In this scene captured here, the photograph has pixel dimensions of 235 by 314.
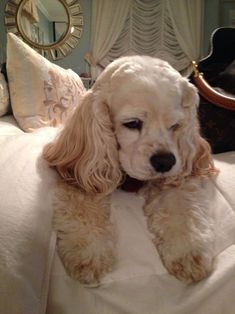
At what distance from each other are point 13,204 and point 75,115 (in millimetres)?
339

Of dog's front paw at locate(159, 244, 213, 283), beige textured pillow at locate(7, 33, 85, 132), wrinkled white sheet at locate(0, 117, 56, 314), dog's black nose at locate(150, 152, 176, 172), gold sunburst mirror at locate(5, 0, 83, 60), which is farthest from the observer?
gold sunburst mirror at locate(5, 0, 83, 60)

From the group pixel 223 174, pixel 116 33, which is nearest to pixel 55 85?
pixel 223 174

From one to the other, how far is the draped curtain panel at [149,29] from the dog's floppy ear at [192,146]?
3447mm

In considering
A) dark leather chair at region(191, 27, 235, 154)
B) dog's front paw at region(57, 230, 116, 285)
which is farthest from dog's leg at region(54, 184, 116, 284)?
dark leather chair at region(191, 27, 235, 154)

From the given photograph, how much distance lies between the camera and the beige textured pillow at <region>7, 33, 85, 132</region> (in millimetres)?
1562

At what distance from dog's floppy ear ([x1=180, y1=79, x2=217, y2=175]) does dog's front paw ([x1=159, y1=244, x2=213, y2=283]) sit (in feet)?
0.91

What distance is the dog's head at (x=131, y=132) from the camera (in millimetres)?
782

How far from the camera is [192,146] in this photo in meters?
0.88

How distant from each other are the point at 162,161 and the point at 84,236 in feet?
0.84

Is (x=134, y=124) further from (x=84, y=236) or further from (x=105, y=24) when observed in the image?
(x=105, y=24)

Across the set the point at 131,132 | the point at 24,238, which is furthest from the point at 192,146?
the point at 24,238

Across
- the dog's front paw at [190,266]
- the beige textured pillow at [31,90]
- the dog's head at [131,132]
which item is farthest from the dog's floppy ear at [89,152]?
the beige textured pillow at [31,90]

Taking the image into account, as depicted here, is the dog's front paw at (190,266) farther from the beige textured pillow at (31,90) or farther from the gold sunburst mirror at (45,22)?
the gold sunburst mirror at (45,22)

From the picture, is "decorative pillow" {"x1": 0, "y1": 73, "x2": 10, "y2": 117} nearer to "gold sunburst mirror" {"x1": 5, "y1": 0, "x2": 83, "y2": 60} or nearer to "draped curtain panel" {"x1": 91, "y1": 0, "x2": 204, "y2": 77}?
"gold sunburst mirror" {"x1": 5, "y1": 0, "x2": 83, "y2": 60}
